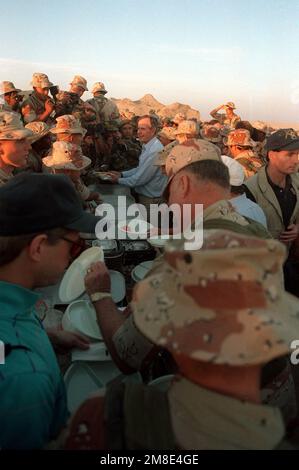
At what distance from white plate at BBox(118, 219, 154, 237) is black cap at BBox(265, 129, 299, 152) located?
1.60 metres

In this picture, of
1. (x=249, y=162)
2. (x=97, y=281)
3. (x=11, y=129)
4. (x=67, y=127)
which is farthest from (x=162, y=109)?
(x=97, y=281)

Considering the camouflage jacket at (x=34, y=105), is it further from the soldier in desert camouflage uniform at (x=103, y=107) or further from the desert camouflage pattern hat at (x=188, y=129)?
the desert camouflage pattern hat at (x=188, y=129)

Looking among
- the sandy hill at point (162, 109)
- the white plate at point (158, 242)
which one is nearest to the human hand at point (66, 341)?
the white plate at point (158, 242)

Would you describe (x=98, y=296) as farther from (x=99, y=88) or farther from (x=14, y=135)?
(x=99, y=88)

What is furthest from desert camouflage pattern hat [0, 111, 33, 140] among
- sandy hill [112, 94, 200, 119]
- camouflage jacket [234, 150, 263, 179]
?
sandy hill [112, 94, 200, 119]

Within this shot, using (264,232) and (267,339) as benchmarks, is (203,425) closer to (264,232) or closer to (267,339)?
(267,339)

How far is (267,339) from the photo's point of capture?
1.01 metres

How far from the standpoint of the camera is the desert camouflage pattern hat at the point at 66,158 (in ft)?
15.0

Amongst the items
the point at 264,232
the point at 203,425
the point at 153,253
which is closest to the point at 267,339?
the point at 203,425

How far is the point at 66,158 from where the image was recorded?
4762 millimetres

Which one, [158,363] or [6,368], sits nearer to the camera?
[6,368]
